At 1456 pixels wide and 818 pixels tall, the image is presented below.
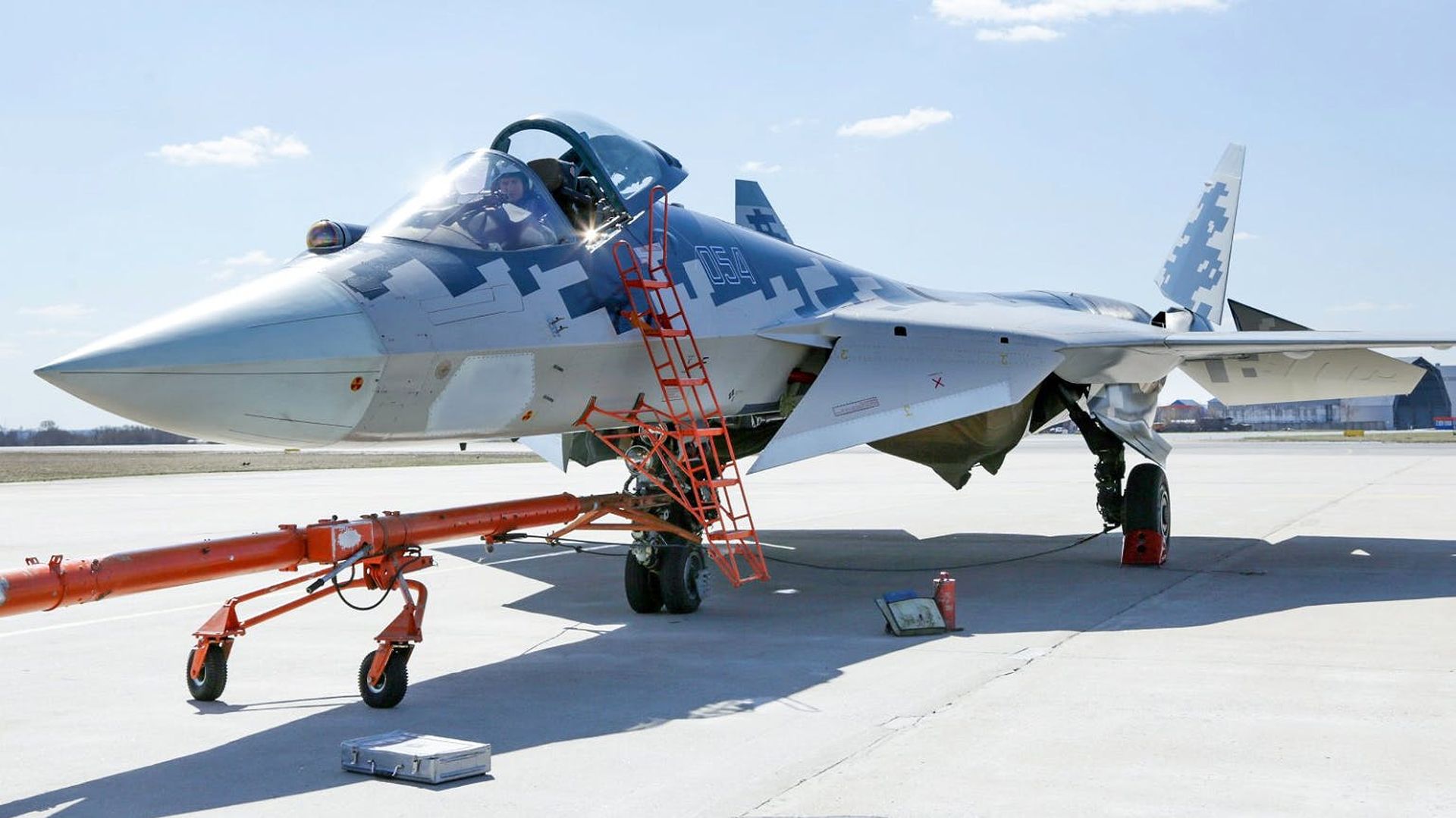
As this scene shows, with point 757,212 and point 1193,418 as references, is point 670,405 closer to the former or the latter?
point 757,212

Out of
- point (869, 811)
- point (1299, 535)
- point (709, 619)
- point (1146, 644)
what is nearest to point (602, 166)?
point (709, 619)

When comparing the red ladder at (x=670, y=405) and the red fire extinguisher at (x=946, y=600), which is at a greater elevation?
the red ladder at (x=670, y=405)

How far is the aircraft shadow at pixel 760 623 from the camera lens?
17.2 ft

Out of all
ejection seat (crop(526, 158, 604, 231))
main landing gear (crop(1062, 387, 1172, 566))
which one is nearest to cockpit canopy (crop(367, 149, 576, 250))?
ejection seat (crop(526, 158, 604, 231))

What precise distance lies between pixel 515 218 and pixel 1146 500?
22.5 ft

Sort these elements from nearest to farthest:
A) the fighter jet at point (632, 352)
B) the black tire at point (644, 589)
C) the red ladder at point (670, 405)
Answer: the fighter jet at point (632, 352), the red ladder at point (670, 405), the black tire at point (644, 589)

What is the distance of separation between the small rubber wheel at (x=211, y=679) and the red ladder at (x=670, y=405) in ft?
9.18

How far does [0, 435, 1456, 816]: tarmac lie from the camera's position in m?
4.68

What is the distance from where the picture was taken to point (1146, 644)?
7.61 metres

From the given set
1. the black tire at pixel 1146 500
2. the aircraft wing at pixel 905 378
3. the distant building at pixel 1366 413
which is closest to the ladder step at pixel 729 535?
the aircraft wing at pixel 905 378

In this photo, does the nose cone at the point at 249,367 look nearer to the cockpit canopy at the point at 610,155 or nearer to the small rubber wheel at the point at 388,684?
the small rubber wheel at the point at 388,684

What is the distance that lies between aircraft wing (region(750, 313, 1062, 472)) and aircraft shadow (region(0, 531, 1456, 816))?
1.43m

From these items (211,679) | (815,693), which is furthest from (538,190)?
(815,693)

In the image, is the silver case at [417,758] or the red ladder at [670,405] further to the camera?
the red ladder at [670,405]
